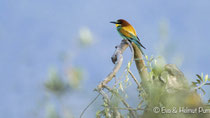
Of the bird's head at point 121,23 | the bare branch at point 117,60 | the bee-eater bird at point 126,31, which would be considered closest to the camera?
the bare branch at point 117,60

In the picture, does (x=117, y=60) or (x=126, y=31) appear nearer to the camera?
(x=117, y=60)

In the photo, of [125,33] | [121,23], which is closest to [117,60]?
[125,33]

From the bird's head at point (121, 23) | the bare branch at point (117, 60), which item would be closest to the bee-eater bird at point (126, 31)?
the bird's head at point (121, 23)

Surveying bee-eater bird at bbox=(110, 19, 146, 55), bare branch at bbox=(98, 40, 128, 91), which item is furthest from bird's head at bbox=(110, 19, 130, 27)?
bare branch at bbox=(98, 40, 128, 91)

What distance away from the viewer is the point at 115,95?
150 cm

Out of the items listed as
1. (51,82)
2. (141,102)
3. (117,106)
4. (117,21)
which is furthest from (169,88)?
(117,21)

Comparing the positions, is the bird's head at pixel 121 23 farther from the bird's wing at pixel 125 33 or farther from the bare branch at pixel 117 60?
the bare branch at pixel 117 60

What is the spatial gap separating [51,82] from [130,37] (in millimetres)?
860

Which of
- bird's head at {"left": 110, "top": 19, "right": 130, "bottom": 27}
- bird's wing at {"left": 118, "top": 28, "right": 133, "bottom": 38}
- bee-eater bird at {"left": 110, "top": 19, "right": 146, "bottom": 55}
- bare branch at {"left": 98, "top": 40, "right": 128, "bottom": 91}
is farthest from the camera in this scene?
bird's head at {"left": 110, "top": 19, "right": 130, "bottom": 27}

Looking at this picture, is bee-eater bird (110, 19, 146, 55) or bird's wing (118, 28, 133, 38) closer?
bee-eater bird (110, 19, 146, 55)

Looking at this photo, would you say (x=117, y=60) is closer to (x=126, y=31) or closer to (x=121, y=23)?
(x=126, y=31)

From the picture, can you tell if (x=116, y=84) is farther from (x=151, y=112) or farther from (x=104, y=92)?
(x=151, y=112)

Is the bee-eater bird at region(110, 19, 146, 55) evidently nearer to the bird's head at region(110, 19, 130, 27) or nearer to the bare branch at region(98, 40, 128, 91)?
the bird's head at region(110, 19, 130, 27)

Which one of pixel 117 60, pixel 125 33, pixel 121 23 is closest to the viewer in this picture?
pixel 117 60
